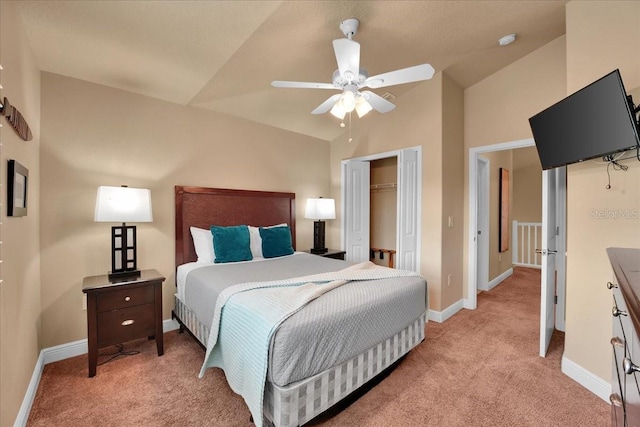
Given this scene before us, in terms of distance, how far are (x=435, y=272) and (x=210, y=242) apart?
2.70 meters

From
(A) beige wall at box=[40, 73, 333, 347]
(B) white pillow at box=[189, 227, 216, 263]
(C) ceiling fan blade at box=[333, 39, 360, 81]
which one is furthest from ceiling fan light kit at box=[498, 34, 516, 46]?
(B) white pillow at box=[189, 227, 216, 263]

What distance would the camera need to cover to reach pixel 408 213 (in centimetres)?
368

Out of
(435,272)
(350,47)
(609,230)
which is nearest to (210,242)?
(350,47)

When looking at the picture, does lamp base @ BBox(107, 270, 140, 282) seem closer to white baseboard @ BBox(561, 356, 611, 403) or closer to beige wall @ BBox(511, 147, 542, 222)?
white baseboard @ BBox(561, 356, 611, 403)

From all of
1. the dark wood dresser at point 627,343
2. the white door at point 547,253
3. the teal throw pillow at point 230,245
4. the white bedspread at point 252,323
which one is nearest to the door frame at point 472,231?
the white door at point 547,253

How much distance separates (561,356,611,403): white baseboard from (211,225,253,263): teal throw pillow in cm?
304

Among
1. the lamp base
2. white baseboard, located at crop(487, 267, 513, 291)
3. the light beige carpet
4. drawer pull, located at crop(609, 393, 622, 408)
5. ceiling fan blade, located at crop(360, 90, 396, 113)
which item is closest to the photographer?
drawer pull, located at crop(609, 393, 622, 408)

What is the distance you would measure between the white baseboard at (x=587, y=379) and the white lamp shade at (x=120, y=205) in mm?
3780

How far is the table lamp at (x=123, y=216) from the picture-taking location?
93.3 inches

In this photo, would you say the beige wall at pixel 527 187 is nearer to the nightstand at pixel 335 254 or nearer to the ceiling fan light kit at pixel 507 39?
the ceiling fan light kit at pixel 507 39

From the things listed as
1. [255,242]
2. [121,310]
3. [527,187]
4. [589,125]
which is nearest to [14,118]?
[121,310]

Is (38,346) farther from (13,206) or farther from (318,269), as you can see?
(318,269)

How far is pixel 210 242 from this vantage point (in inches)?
123

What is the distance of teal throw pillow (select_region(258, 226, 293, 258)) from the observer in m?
3.38
